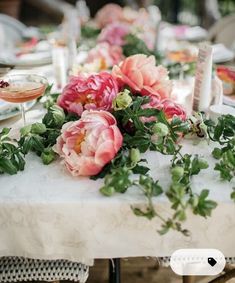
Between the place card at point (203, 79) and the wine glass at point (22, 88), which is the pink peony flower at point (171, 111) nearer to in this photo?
the place card at point (203, 79)

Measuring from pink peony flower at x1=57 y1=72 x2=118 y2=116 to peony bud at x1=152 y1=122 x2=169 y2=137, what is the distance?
142 millimetres

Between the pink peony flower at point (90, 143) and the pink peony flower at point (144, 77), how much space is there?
0.17 meters

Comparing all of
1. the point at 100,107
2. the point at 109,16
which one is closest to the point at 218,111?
the point at 100,107

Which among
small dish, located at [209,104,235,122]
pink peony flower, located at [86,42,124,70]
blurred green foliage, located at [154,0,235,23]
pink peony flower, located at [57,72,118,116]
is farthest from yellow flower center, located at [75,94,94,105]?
blurred green foliage, located at [154,0,235,23]

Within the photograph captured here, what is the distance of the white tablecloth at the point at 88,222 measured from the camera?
2.66 feet

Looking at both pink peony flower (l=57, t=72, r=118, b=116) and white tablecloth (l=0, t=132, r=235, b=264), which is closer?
white tablecloth (l=0, t=132, r=235, b=264)

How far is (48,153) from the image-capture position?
37.1 inches

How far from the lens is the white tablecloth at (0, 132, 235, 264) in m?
0.81

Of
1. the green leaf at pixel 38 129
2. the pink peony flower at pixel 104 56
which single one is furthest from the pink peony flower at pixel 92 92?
the pink peony flower at pixel 104 56

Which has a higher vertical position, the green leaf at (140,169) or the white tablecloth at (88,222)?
the green leaf at (140,169)

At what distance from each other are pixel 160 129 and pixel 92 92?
0.21 meters

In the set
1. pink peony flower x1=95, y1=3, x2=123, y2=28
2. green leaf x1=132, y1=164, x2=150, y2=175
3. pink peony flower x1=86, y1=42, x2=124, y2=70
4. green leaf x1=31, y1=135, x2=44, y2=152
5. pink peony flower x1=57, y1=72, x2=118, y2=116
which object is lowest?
green leaf x1=132, y1=164, x2=150, y2=175

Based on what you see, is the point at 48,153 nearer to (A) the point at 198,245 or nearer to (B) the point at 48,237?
(B) the point at 48,237

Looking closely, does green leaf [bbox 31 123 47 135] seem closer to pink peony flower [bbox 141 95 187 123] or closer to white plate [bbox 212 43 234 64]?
pink peony flower [bbox 141 95 187 123]
